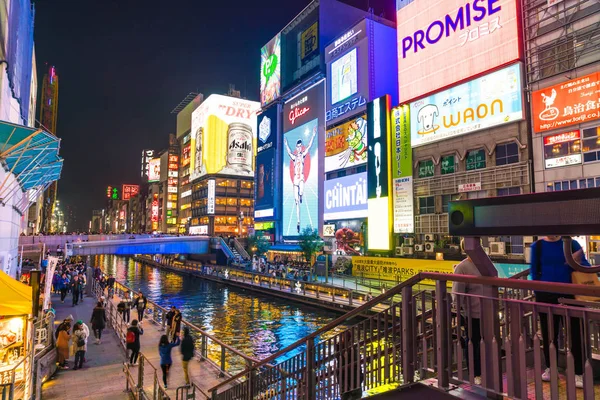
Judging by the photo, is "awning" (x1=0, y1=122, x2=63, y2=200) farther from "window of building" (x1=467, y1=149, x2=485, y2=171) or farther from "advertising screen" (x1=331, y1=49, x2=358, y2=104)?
"advertising screen" (x1=331, y1=49, x2=358, y2=104)

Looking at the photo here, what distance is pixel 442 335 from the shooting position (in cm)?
365

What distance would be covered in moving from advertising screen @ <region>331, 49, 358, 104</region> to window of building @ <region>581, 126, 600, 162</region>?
2981cm

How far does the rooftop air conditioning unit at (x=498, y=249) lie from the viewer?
95.2 ft

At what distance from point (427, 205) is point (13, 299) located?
111 ft

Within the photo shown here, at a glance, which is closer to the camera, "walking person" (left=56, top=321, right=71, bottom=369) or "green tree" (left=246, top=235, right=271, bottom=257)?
"walking person" (left=56, top=321, right=71, bottom=369)

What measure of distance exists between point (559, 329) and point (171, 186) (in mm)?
140244

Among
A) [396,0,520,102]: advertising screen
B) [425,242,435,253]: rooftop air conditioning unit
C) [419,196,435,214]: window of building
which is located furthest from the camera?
[419,196,435,214]: window of building

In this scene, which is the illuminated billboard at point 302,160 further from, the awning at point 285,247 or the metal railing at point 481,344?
the metal railing at point 481,344

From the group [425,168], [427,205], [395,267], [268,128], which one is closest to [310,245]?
[427,205]

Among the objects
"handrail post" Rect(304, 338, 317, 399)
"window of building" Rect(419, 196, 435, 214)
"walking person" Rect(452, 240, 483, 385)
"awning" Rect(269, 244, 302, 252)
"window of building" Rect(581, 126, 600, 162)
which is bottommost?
"awning" Rect(269, 244, 302, 252)

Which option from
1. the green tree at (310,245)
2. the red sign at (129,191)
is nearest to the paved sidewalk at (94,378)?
the green tree at (310,245)

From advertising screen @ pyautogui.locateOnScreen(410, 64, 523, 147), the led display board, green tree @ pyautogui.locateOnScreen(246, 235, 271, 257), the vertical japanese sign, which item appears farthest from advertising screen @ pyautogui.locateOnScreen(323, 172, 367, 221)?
green tree @ pyautogui.locateOnScreen(246, 235, 271, 257)

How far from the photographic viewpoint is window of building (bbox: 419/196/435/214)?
36562mm

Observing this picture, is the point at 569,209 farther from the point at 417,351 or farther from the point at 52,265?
the point at 52,265
